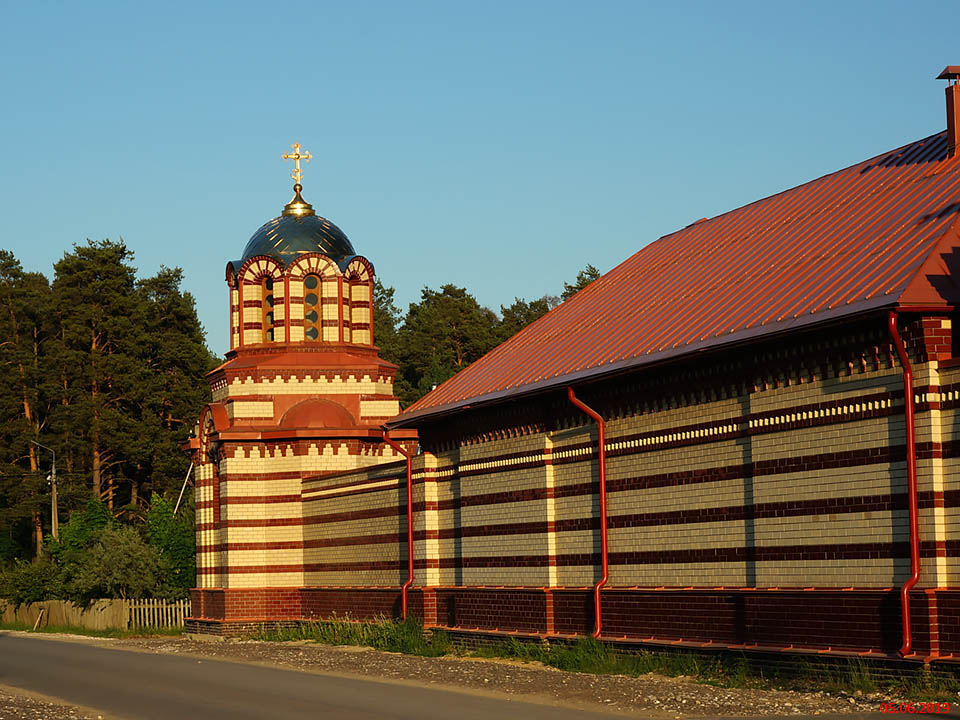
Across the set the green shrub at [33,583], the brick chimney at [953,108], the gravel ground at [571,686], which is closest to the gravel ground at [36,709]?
the gravel ground at [571,686]

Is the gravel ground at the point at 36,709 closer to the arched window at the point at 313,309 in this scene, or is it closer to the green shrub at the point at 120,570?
the arched window at the point at 313,309

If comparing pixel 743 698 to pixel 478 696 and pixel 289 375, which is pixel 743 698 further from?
pixel 289 375

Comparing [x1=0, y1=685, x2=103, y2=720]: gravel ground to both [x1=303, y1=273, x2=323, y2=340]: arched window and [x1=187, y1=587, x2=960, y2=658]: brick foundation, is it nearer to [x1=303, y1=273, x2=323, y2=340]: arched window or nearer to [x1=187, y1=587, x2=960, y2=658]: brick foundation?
[x1=187, y1=587, x2=960, y2=658]: brick foundation

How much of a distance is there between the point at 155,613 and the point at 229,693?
2193cm

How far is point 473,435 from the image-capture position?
1059 inches

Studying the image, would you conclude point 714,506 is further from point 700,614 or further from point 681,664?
point 681,664

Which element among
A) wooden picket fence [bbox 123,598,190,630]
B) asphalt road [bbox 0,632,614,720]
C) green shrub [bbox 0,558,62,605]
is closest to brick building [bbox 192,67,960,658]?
asphalt road [bbox 0,632,614,720]

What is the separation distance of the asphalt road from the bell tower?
296 inches

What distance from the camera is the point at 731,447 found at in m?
20.0

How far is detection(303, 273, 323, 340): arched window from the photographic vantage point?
121 ft

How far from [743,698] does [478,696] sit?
3.49 m

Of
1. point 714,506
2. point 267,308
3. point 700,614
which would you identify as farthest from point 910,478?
point 267,308

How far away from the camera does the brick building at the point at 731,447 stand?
16.7m

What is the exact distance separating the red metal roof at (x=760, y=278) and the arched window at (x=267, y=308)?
916cm
